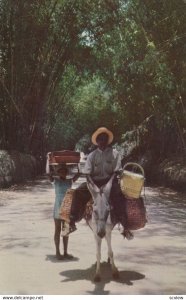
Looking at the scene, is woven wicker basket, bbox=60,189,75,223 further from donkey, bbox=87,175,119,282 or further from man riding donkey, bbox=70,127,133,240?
donkey, bbox=87,175,119,282

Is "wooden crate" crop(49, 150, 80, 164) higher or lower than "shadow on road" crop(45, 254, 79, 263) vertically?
higher

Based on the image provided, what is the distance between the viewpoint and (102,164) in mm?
6102

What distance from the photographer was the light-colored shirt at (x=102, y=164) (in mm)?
6094

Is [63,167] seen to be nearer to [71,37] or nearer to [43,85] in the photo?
[71,37]

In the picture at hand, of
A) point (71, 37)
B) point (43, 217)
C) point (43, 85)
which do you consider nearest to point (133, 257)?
point (43, 217)

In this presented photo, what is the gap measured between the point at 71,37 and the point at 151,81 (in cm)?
659

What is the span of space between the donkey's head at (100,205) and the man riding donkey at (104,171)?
0.12m

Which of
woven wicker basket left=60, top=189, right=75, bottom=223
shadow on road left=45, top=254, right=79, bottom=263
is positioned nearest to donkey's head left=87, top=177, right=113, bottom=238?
woven wicker basket left=60, top=189, right=75, bottom=223

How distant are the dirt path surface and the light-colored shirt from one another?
1.11 meters

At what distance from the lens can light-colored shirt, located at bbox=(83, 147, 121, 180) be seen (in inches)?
240

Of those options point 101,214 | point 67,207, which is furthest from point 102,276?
point 67,207

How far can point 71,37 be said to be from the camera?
894 inches

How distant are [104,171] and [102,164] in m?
0.08

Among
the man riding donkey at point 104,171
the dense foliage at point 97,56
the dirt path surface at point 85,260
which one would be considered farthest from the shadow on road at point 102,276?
the dense foliage at point 97,56
